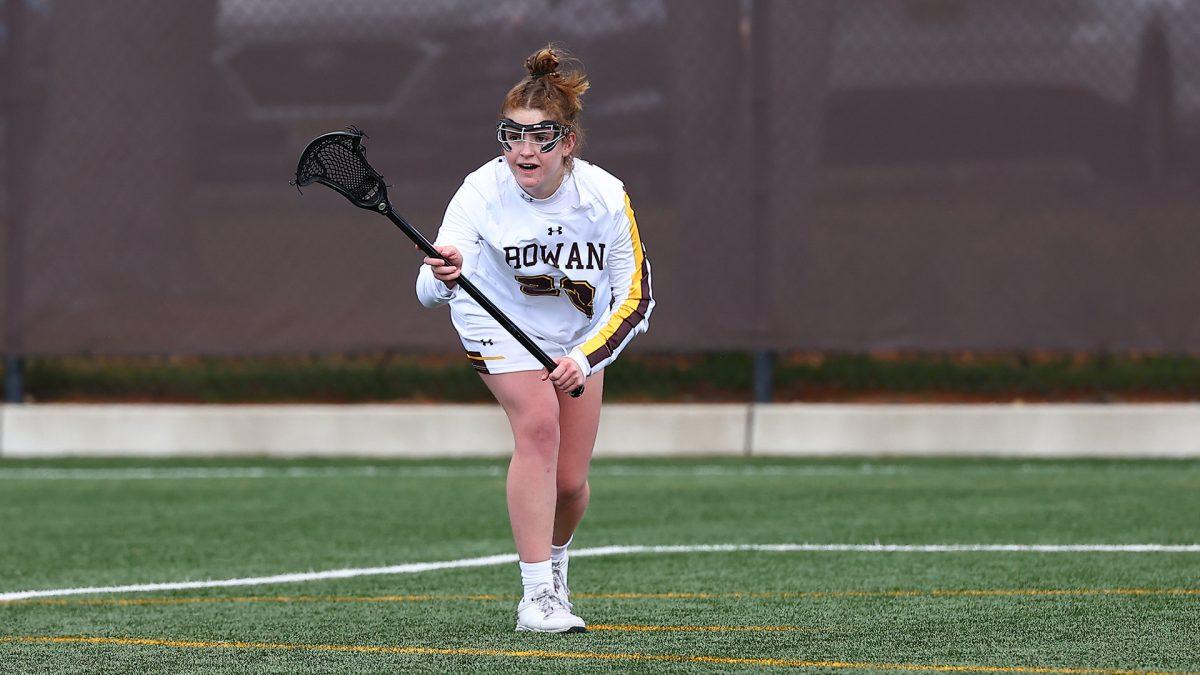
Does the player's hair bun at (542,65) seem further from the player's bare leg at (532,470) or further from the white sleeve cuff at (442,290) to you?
the player's bare leg at (532,470)

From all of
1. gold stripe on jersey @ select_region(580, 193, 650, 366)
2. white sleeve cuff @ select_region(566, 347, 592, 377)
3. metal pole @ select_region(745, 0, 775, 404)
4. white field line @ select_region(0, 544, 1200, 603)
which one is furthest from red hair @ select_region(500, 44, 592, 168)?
metal pole @ select_region(745, 0, 775, 404)

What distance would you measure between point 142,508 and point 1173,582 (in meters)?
4.40

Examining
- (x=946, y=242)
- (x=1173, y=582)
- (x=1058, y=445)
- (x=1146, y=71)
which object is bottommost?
(x=1173, y=582)

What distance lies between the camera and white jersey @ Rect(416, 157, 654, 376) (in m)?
5.16

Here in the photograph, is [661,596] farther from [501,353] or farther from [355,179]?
[355,179]

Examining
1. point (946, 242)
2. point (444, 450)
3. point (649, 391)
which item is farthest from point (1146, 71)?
point (444, 450)

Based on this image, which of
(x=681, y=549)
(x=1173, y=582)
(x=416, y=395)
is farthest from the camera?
(x=416, y=395)

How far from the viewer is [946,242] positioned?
976cm

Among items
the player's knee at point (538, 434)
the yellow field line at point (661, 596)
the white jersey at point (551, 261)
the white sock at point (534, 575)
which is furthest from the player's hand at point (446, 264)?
the yellow field line at point (661, 596)

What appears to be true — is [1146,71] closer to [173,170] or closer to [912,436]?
[912,436]

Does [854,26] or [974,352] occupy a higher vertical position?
[854,26]

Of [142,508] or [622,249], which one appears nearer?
[622,249]

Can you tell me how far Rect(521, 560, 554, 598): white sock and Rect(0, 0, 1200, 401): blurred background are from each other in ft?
15.6

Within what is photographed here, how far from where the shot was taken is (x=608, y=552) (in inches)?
265
